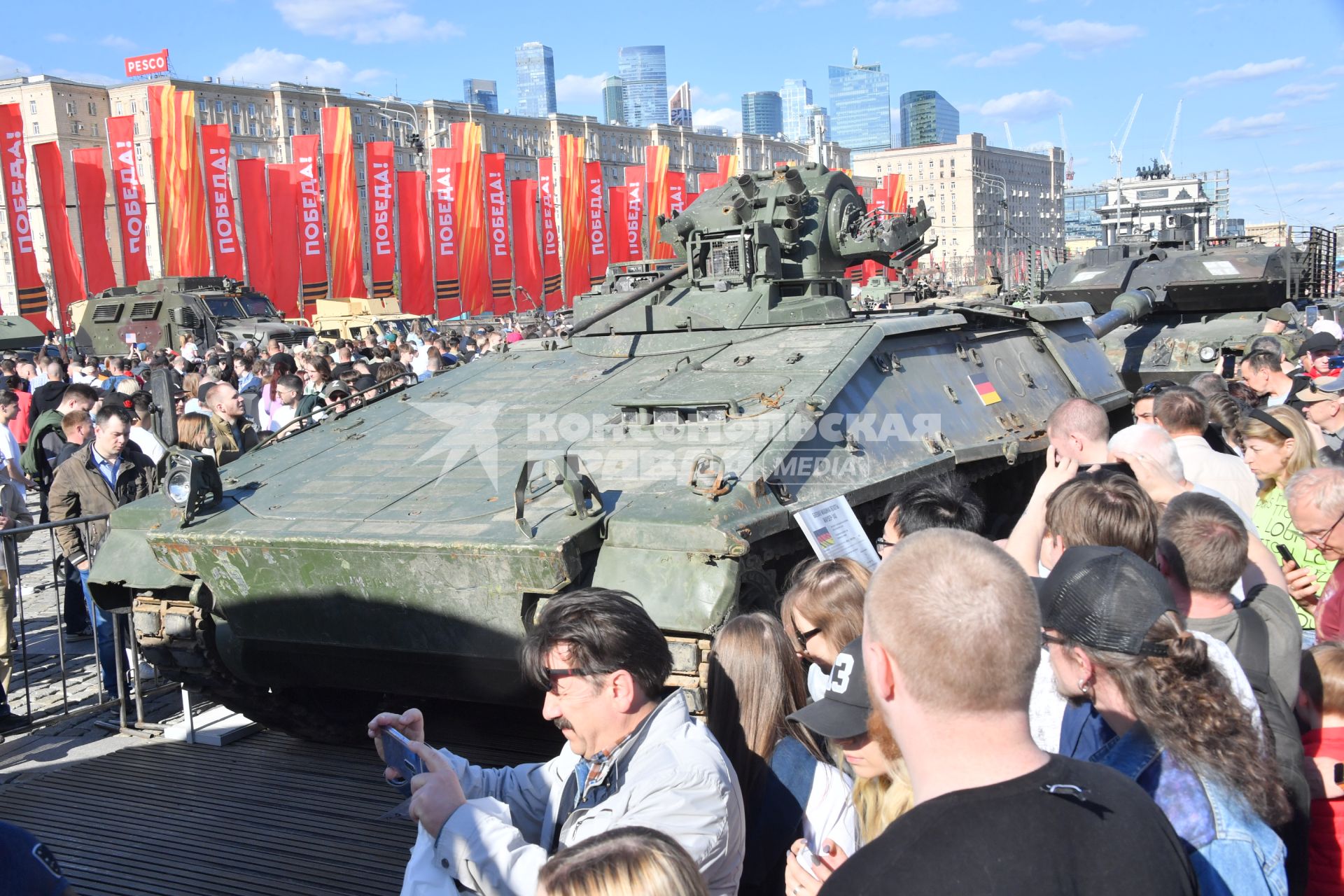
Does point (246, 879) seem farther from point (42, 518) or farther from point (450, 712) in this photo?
point (42, 518)

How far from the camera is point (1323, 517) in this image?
4.28 m

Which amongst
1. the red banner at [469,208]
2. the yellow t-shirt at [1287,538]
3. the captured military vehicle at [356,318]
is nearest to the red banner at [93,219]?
the captured military vehicle at [356,318]

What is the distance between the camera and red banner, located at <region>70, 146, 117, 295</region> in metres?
25.1

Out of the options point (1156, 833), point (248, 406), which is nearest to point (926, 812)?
point (1156, 833)

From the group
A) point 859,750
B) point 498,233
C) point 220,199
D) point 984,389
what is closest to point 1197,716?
point 859,750

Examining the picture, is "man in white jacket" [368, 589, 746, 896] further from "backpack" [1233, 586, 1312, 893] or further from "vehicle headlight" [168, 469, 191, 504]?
"vehicle headlight" [168, 469, 191, 504]

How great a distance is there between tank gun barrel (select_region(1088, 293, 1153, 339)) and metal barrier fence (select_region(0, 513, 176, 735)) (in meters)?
8.76

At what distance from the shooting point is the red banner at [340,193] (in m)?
27.9

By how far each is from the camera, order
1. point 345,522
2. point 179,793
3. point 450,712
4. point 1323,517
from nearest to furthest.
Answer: point 1323,517
point 345,522
point 179,793
point 450,712

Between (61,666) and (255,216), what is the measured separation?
820 inches

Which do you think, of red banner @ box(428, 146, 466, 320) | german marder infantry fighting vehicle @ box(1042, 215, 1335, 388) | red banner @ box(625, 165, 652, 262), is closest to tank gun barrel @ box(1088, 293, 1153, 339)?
german marder infantry fighting vehicle @ box(1042, 215, 1335, 388)

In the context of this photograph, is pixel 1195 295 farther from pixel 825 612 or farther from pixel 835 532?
pixel 825 612

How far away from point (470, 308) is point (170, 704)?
25499mm

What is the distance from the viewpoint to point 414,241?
3092cm
